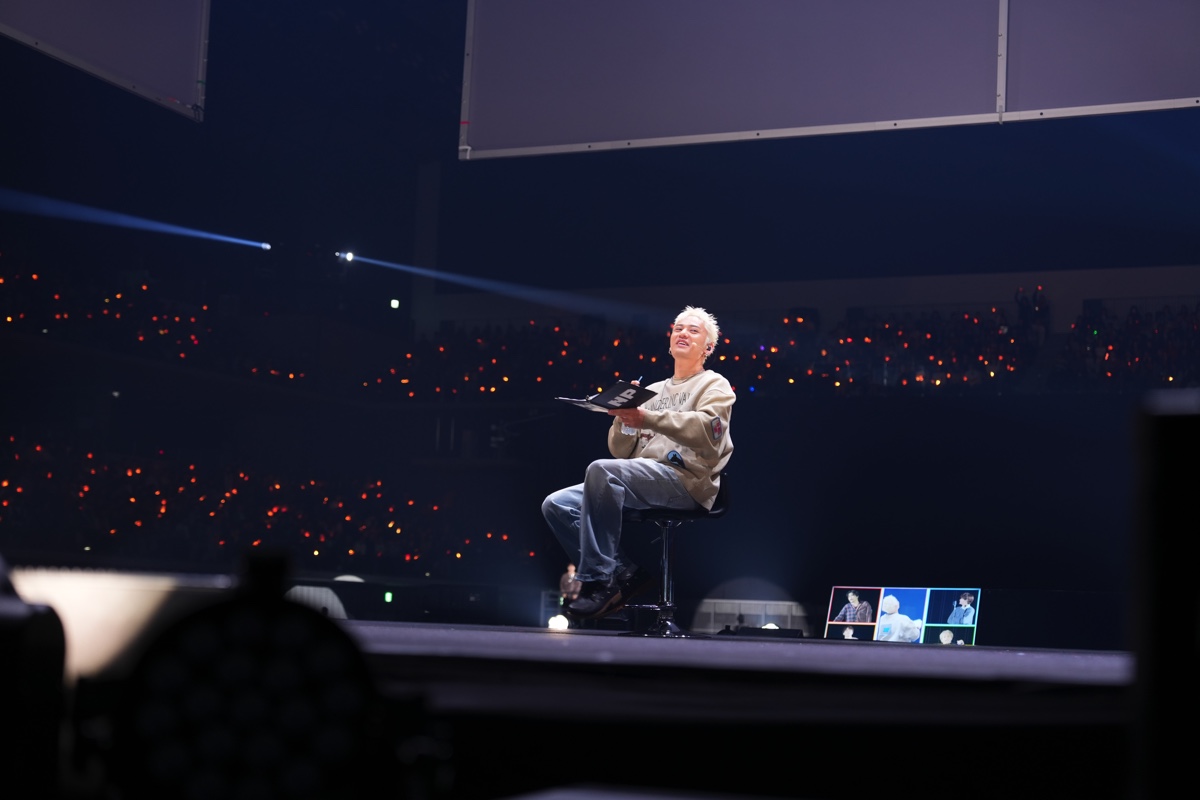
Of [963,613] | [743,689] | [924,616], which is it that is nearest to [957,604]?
[963,613]

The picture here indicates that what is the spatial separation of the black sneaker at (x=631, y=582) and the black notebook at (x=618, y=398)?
0.53 m

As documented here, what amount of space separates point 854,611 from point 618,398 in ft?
14.9

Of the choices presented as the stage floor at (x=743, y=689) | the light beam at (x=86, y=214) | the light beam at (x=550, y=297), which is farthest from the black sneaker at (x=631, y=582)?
the light beam at (x=550, y=297)

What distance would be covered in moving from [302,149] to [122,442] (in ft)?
8.02

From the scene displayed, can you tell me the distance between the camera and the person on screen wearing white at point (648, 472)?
3.38 metres

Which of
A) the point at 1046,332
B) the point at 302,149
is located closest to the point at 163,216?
the point at 302,149

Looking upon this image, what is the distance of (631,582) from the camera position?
3523 mm

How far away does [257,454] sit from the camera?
902 centimetres

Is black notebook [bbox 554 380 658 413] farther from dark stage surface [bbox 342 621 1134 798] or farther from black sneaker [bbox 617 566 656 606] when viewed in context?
dark stage surface [bbox 342 621 1134 798]

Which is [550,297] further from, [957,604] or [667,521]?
[667,521]

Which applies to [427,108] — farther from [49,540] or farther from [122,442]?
[49,540]

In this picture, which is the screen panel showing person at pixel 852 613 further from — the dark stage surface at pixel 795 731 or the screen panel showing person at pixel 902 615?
the dark stage surface at pixel 795 731

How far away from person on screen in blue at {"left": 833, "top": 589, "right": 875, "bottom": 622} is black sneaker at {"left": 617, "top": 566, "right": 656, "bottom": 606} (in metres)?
3.98

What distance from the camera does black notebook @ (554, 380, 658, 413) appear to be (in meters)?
3.21
